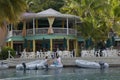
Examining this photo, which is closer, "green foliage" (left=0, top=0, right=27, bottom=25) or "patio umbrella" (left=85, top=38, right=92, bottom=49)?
"green foliage" (left=0, top=0, right=27, bottom=25)

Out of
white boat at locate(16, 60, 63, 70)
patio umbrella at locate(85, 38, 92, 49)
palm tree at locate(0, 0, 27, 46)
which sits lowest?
white boat at locate(16, 60, 63, 70)

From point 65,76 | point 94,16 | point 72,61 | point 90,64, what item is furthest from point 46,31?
point 65,76

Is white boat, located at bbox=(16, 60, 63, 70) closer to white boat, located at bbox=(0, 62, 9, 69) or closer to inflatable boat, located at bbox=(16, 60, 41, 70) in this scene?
inflatable boat, located at bbox=(16, 60, 41, 70)

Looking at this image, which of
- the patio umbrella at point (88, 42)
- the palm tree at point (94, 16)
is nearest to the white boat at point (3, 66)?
the patio umbrella at point (88, 42)

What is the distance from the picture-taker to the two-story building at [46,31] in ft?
149

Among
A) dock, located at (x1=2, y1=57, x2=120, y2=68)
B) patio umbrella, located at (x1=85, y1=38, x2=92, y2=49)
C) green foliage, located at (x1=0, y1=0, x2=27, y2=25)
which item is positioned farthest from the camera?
patio umbrella, located at (x1=85, y1=38, x2=92, y2=49)

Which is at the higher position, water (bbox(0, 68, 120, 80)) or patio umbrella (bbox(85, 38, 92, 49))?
patio umbrella (bbox(85, 38, 92, 49))

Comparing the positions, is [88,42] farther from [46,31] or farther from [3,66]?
[3,66]

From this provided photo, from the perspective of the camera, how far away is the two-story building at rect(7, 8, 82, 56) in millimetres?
45500

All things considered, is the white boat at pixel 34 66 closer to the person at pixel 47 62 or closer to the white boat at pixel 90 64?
the person at pixel 47 62

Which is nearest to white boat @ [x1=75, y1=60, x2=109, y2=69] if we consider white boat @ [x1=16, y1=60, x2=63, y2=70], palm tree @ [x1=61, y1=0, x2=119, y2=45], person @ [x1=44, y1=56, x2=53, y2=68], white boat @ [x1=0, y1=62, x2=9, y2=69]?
white boat @ [x1=16, y1=60, x2=63, y2=70]

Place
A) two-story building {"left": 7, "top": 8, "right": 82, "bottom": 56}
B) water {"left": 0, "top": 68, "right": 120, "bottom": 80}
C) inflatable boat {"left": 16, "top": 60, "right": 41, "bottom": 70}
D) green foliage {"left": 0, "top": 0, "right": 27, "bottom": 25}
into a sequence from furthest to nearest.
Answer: two-story building {"left": 7, "top": 8, "right": 82, "bottom": 56} < inflatable boat {"left": 16, "top": 60, "right": 41, "bottom": 70} < water {"left": 0, "top": 68, "right": 120, "bottom": 80} < green foliage {"left": 0, "top": 0, "right": 27, "bottom": 25}

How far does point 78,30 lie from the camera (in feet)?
156

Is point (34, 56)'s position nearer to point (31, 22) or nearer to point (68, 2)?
point (31, 22)
